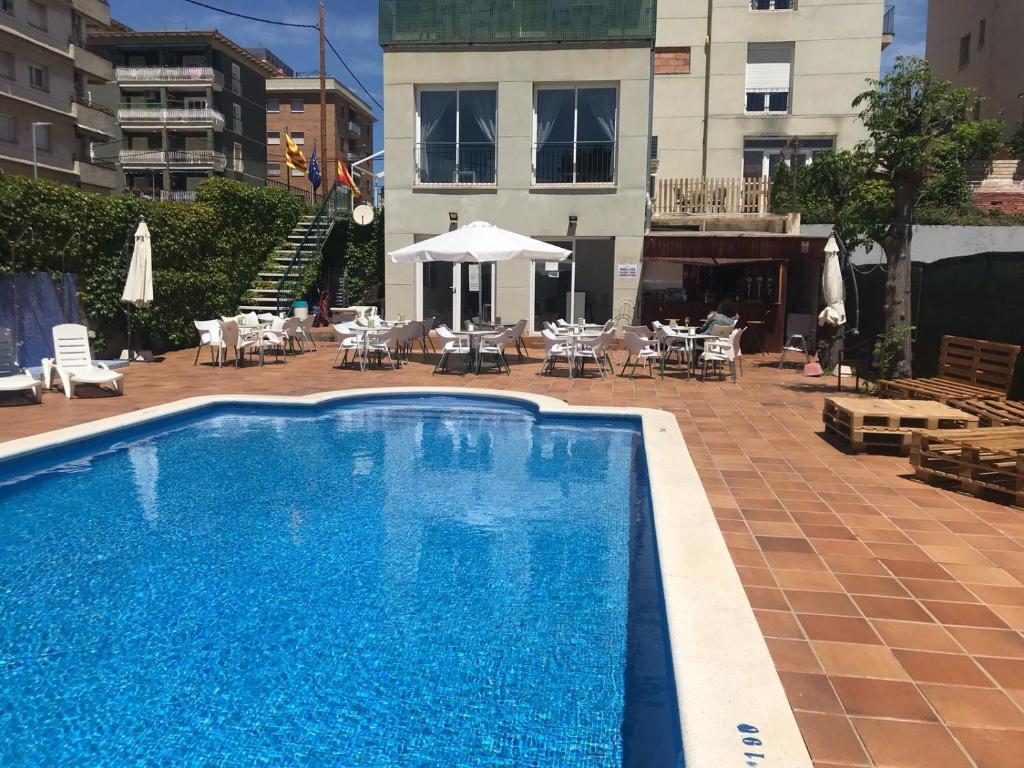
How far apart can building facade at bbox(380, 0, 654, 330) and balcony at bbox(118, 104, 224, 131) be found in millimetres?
32208

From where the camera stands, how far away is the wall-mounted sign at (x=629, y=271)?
1669 cm

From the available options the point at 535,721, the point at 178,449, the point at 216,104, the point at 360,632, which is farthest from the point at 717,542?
the point at 216,104

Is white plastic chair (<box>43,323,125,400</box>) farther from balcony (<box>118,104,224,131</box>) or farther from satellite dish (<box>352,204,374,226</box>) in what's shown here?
balcony (<box>118,104,224,131</box>)

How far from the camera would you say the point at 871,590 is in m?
3.79

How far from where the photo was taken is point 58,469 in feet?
22.7

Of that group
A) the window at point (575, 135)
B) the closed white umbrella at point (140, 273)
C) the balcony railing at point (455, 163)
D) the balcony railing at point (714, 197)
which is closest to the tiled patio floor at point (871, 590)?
the closed white umbrella at point (140, 273)

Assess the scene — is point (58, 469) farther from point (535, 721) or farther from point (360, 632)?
point (535, 721)

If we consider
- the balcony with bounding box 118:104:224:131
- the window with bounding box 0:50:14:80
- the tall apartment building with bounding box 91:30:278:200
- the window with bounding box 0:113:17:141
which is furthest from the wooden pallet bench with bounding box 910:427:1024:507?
the balcony with bounding box 118:104:224:131

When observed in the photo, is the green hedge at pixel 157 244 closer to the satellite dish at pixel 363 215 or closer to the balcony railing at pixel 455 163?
the satellite dish at pixel 363 215

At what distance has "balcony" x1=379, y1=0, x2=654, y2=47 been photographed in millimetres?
16250

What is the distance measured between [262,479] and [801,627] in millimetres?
5020

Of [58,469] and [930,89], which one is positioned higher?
[930,89]

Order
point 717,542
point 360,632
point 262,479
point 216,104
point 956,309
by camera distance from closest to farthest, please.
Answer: point 360,632
point 717,542
point 262,479
point 956,309
point 216,104

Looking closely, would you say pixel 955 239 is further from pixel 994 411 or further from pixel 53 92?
pixel 53 92
